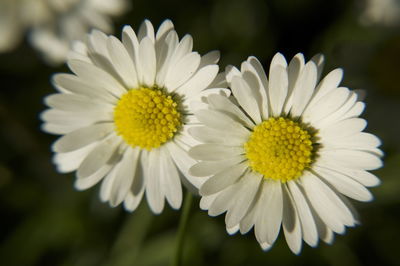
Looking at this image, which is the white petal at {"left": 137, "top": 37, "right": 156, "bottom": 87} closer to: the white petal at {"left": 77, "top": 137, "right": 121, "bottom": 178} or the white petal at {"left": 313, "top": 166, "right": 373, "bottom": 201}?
the white petal at {"left": 77, "top": 137, "right": 121, "bottom": 178}

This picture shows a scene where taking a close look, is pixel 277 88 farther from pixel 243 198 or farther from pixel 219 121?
pixel 243 198

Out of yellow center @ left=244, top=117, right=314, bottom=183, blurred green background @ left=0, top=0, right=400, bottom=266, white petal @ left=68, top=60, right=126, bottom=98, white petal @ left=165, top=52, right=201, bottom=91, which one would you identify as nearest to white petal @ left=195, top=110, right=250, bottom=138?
yellow center @ left=244, top=117, right=314, bottom=183

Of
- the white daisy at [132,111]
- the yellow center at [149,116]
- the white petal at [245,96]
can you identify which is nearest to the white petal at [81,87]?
the white daisy at [132,111]

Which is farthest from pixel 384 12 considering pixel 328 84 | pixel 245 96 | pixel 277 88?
pixel 245 96

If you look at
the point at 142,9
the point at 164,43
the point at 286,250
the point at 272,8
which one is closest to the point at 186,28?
the point at 142,9

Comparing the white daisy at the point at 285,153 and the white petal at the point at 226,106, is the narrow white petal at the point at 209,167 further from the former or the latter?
the white petal at the point at 226,106

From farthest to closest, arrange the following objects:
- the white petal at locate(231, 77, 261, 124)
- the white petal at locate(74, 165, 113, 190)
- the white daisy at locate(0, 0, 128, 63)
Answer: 1. the white daisy at locate(0, 0, 128, 63)
2. the white petal at locate(74, 165, 113, 190)
3. the white petal at locate(231, 77, 261, 124)
